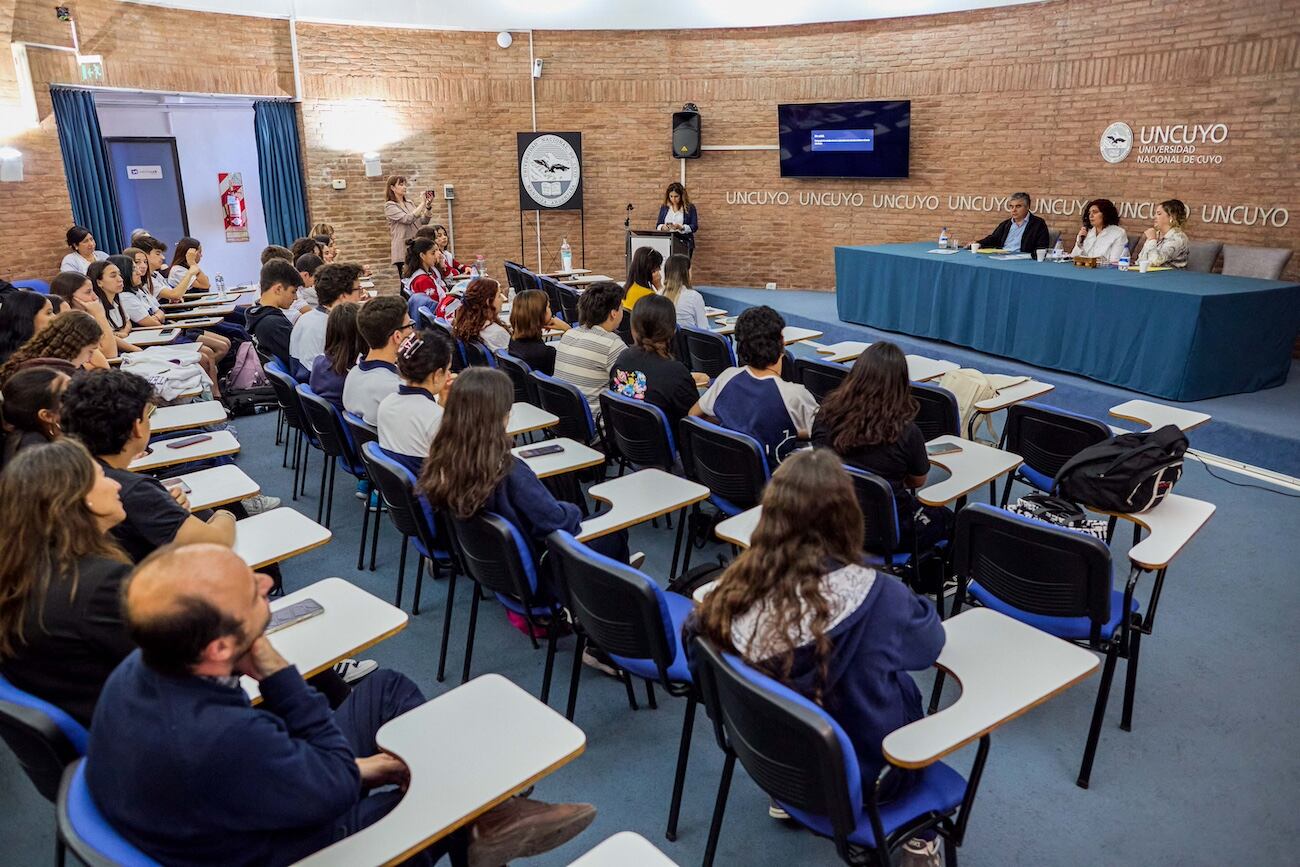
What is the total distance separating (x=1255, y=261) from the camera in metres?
7.71

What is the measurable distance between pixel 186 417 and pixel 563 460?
7.16 ft

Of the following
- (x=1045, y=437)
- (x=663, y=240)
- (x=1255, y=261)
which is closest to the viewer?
(x=1045, y=437)

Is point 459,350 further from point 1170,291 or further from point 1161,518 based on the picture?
point 1170,291

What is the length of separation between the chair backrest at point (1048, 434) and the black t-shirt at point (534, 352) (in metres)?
2.73

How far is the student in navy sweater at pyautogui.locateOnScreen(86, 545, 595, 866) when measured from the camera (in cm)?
155

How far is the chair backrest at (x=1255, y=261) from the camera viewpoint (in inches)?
298

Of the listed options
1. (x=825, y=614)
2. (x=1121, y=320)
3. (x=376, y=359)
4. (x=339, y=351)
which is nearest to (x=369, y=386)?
(x=376, y=359)

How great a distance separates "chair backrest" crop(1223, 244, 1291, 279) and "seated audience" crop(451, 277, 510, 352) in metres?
6.42

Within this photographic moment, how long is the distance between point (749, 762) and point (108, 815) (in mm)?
1386

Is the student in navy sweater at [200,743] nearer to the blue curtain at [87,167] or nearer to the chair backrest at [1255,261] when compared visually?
the chair backrest at [1255,261]

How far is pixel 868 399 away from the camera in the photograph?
3434 millimetres

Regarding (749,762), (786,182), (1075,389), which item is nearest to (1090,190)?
(1075,389)

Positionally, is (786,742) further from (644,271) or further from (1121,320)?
(1121,320)

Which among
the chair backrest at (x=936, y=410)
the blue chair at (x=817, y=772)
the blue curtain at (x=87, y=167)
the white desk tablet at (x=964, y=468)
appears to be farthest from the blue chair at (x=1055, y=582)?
the blue curtain at (x=87, y=167)
